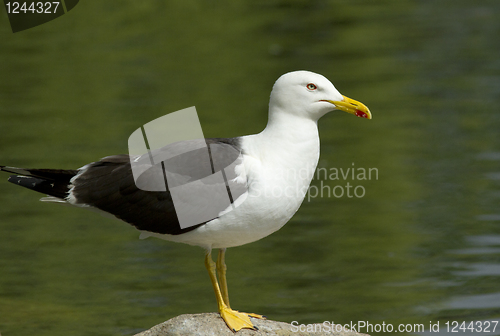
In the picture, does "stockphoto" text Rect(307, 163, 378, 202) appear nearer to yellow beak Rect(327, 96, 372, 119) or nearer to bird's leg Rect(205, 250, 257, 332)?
bird's leg Rect(205, 250, 257, 332)

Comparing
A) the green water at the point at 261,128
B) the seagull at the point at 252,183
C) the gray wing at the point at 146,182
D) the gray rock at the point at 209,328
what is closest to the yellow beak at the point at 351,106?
the seagull at the point at 252,183

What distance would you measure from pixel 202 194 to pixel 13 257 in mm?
5822

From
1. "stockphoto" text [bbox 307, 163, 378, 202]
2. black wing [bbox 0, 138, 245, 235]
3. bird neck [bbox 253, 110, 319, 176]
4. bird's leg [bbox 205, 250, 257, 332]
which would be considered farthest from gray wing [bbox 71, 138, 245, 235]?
"stockphoto" text [bbox 307, 163, 378, 202]

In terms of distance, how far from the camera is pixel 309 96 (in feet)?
19.6

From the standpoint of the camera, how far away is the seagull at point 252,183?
5.82 m

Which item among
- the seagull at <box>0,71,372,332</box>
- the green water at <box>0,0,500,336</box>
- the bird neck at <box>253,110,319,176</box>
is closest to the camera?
the seagull at <box>0,71,372,332</box>

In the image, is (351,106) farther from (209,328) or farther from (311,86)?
(209,328)

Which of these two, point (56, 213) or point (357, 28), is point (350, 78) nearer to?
point (357, 28)

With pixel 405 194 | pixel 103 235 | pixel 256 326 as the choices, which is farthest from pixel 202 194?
pixel 405 194

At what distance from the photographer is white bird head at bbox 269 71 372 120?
19.5 feet

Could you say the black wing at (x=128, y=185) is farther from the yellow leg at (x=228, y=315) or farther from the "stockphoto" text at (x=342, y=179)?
the "stockphoto" text at (x=342, y=179)

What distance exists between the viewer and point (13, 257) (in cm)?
1084

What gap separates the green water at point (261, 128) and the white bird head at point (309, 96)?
355cm

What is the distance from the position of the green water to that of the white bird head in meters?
3.55
